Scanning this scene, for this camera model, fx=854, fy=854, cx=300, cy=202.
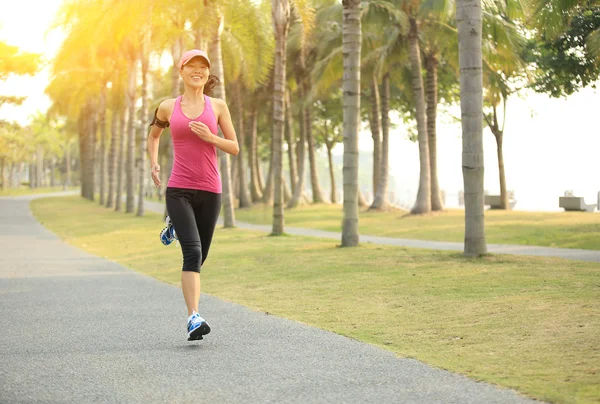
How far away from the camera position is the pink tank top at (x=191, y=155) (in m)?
6.04

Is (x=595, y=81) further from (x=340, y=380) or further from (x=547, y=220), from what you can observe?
(x=340, y=380)

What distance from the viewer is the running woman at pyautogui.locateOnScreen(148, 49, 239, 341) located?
6.04 metres

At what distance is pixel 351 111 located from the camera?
1572 centimetres

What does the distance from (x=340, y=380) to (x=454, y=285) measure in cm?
510

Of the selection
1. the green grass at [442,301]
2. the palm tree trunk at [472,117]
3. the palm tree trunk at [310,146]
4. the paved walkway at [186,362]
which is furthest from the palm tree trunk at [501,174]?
the paved walkway at [186,362]

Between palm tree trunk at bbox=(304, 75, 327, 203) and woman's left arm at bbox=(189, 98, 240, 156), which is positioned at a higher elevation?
palm tree trunk at bbox=(304, 75, 327, 203)

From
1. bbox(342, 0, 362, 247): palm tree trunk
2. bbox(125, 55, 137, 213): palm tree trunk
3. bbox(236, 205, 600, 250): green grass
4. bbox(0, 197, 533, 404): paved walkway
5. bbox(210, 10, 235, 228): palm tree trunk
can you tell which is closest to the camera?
bbox(0, 197, 533, 404): paved walkway

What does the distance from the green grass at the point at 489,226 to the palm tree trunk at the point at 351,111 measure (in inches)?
157

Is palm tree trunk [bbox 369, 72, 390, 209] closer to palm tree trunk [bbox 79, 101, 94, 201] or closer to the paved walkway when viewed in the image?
the paved walkway

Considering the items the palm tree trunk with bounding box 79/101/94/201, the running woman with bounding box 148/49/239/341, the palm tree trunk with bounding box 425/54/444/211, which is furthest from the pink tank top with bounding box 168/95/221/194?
the palm tree trunk with bounding box 79/101/94/201

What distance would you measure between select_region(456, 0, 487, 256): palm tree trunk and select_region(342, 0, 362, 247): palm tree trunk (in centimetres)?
328

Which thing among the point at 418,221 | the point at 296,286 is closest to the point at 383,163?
the point at 418,221

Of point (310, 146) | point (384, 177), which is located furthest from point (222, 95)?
point (310, 146)

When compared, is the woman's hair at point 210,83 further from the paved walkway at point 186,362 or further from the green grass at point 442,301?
the green grass at point 442,301
